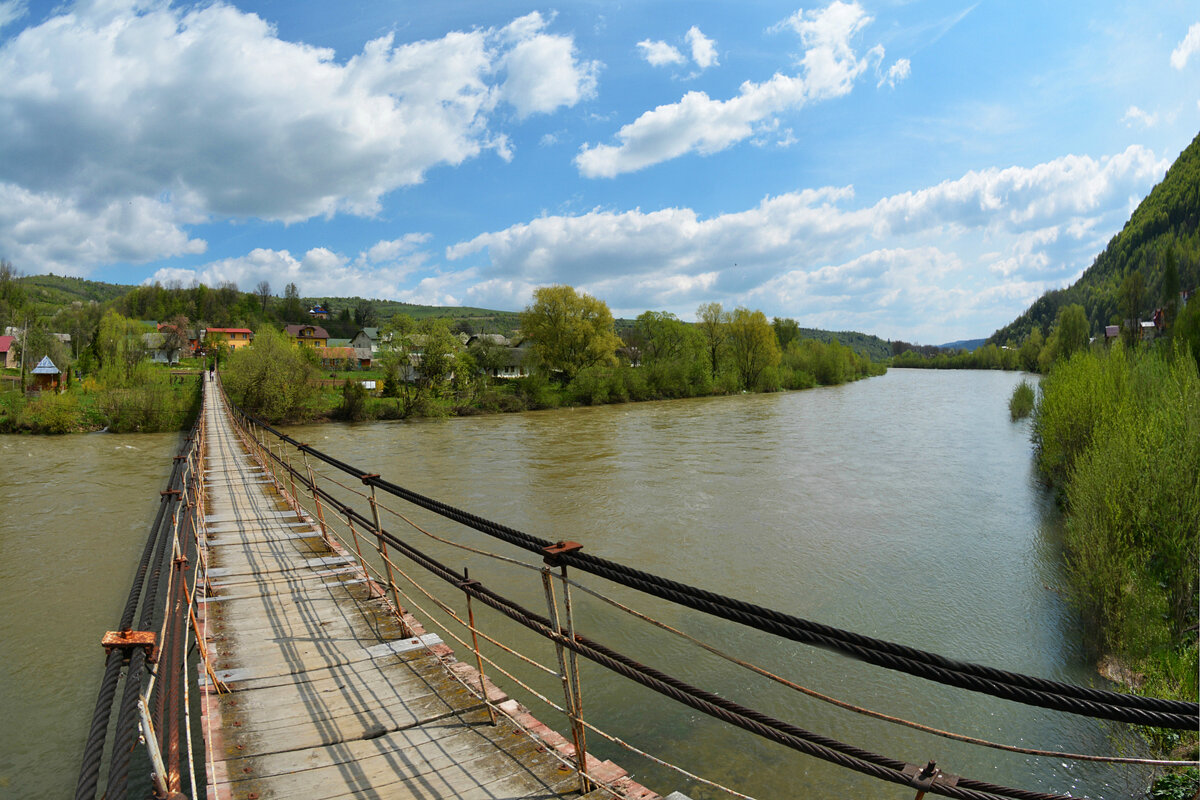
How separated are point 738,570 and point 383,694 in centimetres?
909

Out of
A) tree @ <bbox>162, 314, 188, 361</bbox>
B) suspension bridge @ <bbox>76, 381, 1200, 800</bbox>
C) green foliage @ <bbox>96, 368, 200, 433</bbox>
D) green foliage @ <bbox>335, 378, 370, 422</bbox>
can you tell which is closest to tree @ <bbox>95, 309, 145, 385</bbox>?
green foliage @ <bbox>96, 368, 200, 433</bbox>

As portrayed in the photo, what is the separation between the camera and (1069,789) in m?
6.53

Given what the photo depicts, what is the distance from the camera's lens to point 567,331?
188 feet

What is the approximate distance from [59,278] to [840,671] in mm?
243280

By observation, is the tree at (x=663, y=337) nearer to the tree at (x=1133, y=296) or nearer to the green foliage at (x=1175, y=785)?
the tree at (x=1133, y=296)

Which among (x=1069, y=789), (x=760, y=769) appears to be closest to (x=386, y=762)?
(x=760, y=769)

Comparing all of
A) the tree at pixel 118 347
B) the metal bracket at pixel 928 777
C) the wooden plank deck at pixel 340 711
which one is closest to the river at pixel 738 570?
the wooden plank deck at pixel 340 711

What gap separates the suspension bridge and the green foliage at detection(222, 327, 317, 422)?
3250cm

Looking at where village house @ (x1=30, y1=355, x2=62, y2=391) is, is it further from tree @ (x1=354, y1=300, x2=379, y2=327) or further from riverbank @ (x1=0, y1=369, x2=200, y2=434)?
tree @ (x1=354, y1=300, x2=379, y2=327)

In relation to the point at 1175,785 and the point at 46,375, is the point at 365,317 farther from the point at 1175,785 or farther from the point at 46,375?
the point at 1175,785

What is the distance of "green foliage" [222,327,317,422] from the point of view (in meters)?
36.8

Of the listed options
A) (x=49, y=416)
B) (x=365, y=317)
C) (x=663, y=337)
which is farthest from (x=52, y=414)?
(x=365, y=317)

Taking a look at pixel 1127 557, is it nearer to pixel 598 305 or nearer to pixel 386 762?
pixel 386 762

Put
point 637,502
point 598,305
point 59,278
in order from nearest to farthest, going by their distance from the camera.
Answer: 1. point 637,502
2. point 598,305
3. point 59,278
